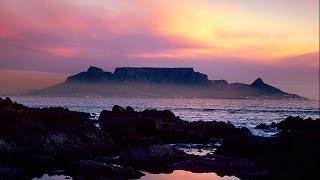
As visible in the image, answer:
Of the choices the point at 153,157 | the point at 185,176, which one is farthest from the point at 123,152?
the point at 185,176

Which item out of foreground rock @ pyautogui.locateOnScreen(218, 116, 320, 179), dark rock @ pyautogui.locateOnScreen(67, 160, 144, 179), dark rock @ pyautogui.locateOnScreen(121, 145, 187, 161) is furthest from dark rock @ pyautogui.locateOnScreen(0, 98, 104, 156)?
foreground rock @ pyautogui.locateOnScreen(218, 116, 320, 179)

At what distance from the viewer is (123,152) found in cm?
4047

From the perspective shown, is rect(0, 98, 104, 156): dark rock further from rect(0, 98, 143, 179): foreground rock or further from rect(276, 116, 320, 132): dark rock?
rect(276, 116, 320, 132): dark rock

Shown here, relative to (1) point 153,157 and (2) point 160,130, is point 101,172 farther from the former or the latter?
(2) point 160,130

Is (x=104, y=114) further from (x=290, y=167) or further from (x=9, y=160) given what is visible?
(x=290, y=167)

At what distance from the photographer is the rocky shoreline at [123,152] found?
99.2 ft

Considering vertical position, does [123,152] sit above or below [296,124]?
below

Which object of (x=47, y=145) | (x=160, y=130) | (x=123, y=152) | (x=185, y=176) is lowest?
(x=185, y=176)

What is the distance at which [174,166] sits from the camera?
112 feet

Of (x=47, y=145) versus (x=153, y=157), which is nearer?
(x=153, y=157)

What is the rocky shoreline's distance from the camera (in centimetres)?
3025

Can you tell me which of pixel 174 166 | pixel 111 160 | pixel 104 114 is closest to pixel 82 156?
pixel 111 160

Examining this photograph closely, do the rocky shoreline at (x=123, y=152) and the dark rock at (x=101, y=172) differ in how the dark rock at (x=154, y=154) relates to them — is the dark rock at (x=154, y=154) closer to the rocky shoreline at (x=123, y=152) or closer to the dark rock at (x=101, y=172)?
the rocky shoreline at (x=123, y=152)

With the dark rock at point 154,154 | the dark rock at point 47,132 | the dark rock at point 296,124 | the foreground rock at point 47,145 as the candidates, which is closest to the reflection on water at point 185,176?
the foreground rock at point 47,145
